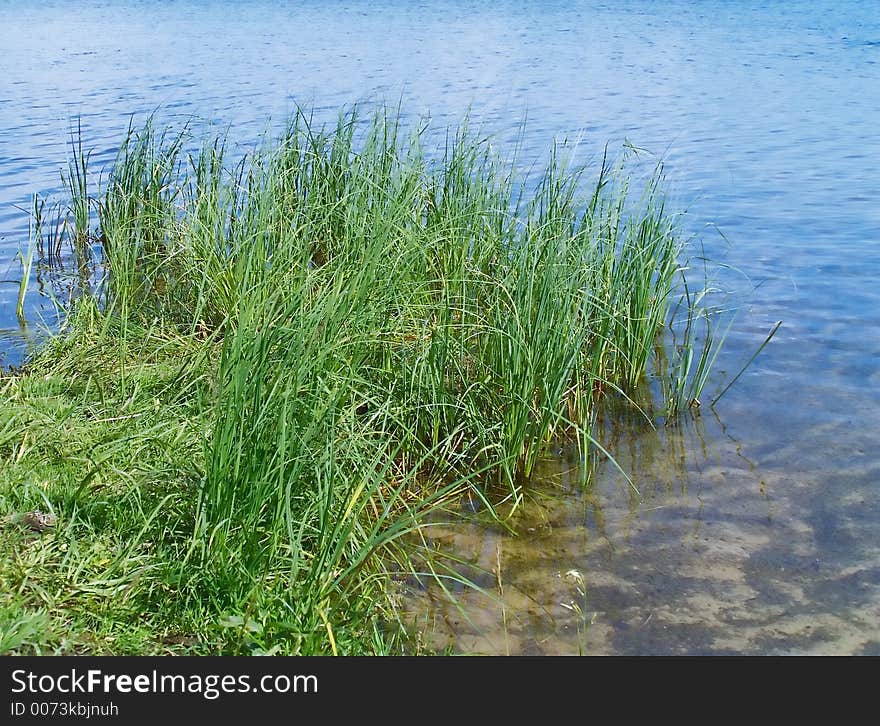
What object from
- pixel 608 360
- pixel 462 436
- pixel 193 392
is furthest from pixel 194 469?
pixel 608 360

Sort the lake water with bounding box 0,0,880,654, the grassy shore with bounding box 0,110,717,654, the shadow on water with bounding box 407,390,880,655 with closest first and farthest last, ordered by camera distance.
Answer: the grassy shore with bounding box 0,110,717,654 → the shadow on water with bounding box 407,390,880,655 → the lake water with bounding box 0,0,880,654

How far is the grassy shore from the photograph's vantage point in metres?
2.65

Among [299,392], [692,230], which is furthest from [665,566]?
[692,230]

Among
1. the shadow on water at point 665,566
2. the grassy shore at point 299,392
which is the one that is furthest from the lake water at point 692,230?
the grassy shore at point 299,392

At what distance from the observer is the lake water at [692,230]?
3143mm

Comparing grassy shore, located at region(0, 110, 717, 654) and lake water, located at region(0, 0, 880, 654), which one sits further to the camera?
lake water, located at region(0, 0, 880, 654)

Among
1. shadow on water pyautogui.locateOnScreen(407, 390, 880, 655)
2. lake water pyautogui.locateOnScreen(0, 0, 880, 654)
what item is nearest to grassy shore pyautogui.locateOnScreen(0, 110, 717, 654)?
shadow on water pyautogui.locateOnScreen(407, 390, 880, 655)

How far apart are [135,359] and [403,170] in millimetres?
1781

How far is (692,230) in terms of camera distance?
7324 mm

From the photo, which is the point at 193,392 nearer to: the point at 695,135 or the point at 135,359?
the point at 135,359

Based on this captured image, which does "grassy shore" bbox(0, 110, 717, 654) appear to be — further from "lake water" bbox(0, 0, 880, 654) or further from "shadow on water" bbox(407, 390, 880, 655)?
"lake water" bbox(0, 0, 880, 654)

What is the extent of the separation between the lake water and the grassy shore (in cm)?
36

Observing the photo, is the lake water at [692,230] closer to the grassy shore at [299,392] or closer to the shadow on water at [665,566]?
the shadow on water at [665,566]

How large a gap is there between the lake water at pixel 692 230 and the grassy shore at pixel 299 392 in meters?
0.36
